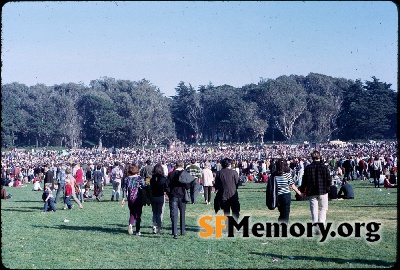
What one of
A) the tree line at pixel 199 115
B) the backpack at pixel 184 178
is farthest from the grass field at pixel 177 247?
the tree line at pixel 199 115

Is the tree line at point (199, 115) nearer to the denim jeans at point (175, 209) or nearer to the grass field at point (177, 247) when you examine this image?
the grass field at point (177, 247)

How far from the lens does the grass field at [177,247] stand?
9328mm

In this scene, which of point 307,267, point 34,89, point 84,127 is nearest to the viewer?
point 307,267

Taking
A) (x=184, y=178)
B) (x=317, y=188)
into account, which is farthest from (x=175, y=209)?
(x=317, y=188)

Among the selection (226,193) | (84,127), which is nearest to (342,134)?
(84,127)

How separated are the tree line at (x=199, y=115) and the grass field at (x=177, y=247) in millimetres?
72630

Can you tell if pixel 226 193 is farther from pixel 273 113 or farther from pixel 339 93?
pixel 339 93

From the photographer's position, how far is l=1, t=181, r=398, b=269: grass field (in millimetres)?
9328

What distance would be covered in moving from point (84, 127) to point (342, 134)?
41858 mm

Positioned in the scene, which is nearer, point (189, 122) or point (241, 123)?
point (241, 123)

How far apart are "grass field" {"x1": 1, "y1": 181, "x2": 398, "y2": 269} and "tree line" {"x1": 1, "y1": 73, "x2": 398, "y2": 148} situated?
72630mm

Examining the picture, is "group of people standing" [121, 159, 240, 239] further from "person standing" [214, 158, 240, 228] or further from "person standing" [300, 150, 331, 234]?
"person standing" [300, 150, 331, 234]

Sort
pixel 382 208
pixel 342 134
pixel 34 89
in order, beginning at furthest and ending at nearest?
pixel 34 89 < pixel 342 134 < pixel 382 208

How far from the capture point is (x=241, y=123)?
94.4 m
